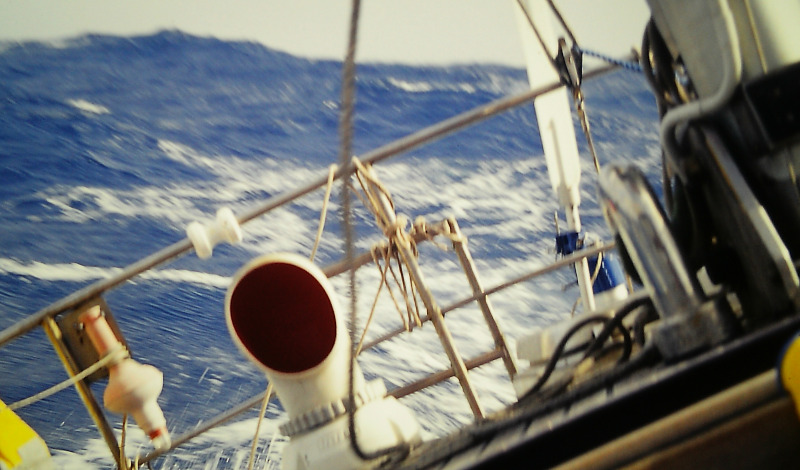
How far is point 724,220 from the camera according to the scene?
1.28 feet

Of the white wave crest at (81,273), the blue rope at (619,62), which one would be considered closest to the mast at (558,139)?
the blue rope at (619,62)

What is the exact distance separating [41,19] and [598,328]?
341cm

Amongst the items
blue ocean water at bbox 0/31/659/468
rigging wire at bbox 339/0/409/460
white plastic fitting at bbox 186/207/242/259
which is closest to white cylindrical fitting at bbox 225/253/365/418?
rigging wire at bbox 339/0/409/460

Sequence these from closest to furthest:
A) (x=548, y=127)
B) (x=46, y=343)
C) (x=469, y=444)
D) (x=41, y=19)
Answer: (x=469, y=444) < (x=548, y=127) < (x=41, y=19) < (x=46, y=343)

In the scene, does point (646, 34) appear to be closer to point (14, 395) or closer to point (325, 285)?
point (325, 285)

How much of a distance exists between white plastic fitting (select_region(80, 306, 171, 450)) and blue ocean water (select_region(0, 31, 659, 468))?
232 centimetres

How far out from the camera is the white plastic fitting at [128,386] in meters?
0.89

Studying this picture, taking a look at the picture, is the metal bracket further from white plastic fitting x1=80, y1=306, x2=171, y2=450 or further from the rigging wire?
the rigging wire

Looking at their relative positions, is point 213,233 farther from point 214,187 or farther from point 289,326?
point 214,187

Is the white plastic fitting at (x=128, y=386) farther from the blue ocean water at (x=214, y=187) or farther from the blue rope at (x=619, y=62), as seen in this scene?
the blue ocean water at (x=214, y=187)

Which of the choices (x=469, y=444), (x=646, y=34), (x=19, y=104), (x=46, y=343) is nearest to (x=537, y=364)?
(x=469, y=444)

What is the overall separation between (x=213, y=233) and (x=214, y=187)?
2.85m

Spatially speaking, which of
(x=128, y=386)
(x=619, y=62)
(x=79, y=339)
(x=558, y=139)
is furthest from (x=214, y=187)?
(x=619, y=62)

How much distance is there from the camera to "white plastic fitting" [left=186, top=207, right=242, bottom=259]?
833mm
